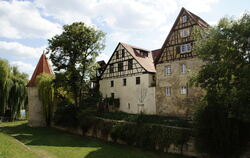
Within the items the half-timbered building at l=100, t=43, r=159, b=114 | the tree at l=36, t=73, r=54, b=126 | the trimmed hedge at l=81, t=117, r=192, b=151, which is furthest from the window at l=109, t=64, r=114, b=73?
the trimmed hedge at l=81, t=117, r=192, b=151

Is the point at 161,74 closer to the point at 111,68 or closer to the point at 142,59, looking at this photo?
the point at 142,59

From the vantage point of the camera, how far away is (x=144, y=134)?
46.8ft

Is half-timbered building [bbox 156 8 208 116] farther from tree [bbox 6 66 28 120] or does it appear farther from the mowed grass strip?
tree [bbox 6 66 28 120]

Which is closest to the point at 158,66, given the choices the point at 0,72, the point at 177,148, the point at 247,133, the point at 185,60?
the point at 185,60

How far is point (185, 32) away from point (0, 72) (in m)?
22.8

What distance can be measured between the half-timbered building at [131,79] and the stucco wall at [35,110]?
843 centimetres

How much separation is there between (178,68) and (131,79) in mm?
6275

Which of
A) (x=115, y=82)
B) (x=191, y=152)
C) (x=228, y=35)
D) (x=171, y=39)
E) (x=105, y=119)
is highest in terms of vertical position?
(x=171, y=39)

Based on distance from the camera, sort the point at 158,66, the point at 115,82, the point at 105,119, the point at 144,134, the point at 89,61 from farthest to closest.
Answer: the point at 115,82 < the point at 89,61 < the point at 158,66 < the point at 105,119 < the point at 144,134

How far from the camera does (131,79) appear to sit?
22.9 m

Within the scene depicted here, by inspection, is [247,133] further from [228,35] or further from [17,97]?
[17,97]

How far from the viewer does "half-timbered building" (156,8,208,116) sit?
705 inches

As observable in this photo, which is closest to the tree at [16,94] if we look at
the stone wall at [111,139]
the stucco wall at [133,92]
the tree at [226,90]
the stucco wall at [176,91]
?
the stone wall at [111,139]

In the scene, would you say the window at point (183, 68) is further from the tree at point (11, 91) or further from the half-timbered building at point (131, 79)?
the tree at point (11, 91)
